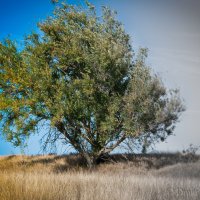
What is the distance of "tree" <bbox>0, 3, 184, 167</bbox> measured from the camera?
24500mm

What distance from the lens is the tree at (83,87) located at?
24500mm

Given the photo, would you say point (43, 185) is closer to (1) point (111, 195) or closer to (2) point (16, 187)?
(2) point (16, 187)

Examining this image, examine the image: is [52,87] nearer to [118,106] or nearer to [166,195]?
[118,106]

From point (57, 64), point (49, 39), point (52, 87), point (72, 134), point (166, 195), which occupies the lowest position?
point (166, 195)

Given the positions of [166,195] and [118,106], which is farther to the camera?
[118,106]

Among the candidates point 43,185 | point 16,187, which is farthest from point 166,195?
point 16,187

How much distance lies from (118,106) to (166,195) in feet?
46.9

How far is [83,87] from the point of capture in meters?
24.7

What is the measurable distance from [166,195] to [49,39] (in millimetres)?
18105

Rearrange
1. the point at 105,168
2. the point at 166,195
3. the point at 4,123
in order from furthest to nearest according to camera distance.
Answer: the point at 105,168 → the point at 4,123 → the point at 166,195

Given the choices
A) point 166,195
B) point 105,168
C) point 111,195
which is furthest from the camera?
point 105,168

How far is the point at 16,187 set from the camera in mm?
11484

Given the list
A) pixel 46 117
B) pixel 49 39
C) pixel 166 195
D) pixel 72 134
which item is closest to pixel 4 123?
pixel 46 117

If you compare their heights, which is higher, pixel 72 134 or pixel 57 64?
pixel 57 64
